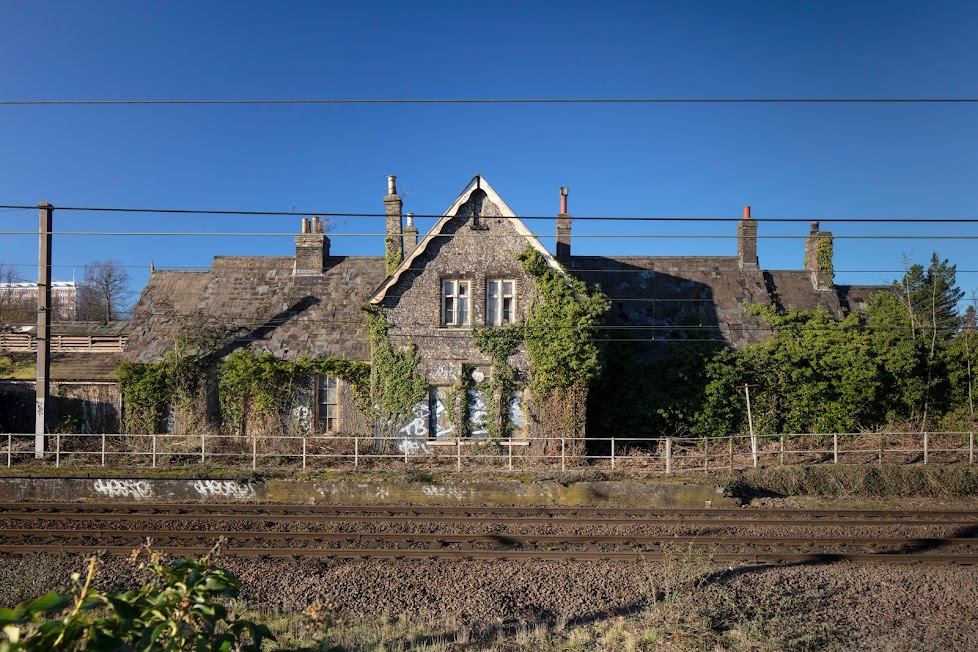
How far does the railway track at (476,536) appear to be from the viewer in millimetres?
10844

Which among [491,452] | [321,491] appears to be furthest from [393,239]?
[321,491]

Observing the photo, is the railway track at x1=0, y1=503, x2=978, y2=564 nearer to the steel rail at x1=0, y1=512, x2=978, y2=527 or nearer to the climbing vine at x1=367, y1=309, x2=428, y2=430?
the steel rail at x1=0, y1=512, x2=978, y2=527

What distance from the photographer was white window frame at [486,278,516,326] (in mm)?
21219

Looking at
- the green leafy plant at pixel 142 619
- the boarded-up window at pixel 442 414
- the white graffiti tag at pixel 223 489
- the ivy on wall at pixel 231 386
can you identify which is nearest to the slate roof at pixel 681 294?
the boarded-up window at pixel 442 414

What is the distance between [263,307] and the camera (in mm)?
24750

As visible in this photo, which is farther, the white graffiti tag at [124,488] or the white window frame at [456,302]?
the white window frame at [456,302]

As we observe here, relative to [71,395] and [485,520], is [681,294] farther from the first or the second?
[71,395]

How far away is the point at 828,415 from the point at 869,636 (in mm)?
16391

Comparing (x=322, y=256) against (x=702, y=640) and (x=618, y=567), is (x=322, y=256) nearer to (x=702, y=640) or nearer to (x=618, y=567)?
(x=618, y=567)

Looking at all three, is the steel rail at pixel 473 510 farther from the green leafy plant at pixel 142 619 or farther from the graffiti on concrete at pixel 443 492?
the green leafy plant at pixel 142 619

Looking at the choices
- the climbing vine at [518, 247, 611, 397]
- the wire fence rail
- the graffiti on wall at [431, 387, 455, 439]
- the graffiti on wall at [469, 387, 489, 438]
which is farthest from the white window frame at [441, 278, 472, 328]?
the wire fence rail

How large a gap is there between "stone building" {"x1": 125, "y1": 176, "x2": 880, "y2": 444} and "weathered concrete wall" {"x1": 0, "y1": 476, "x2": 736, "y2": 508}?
4.62 metres

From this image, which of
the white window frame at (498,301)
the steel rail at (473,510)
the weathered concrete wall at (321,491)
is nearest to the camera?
the steel rail at (473,510)

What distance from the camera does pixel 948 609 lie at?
27.9 ft
